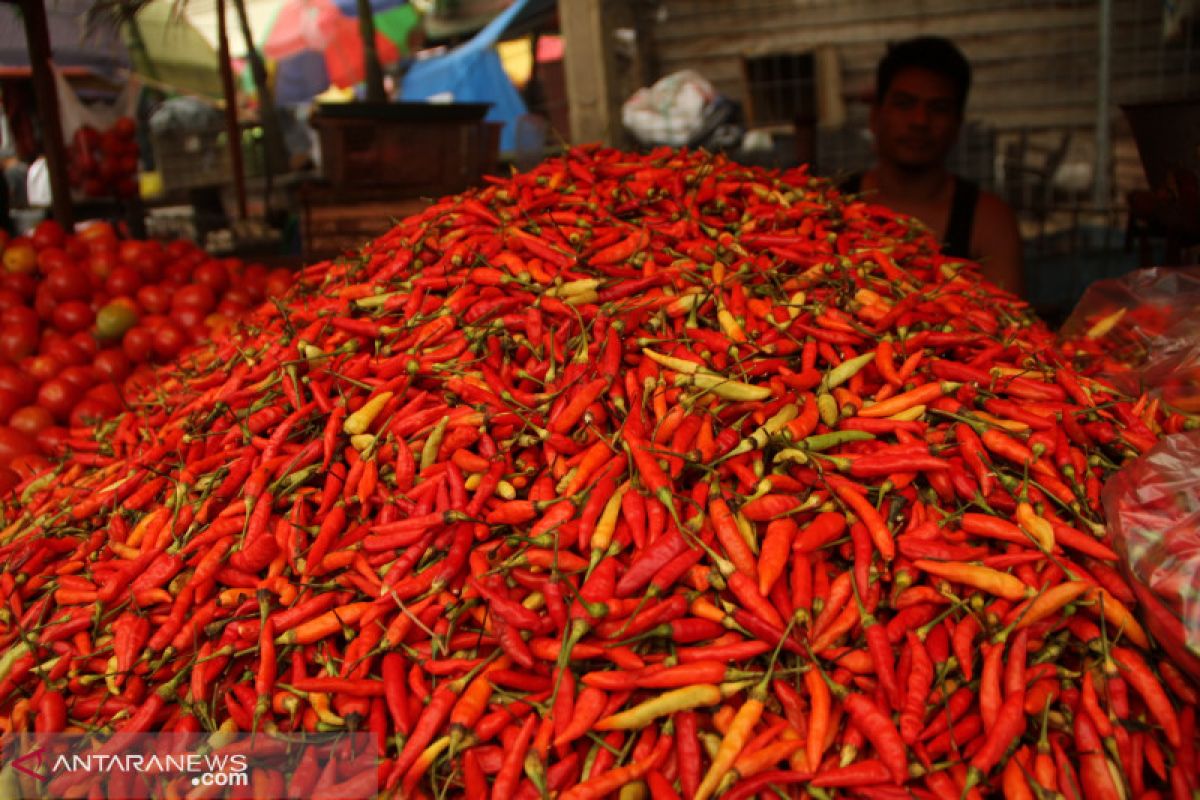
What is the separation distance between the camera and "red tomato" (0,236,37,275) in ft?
12.2

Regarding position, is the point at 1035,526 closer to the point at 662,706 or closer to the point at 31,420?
the point at 662,706

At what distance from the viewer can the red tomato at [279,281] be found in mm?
3764

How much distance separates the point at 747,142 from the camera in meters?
7.77

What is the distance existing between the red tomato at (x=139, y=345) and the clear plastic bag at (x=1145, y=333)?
3.42 m

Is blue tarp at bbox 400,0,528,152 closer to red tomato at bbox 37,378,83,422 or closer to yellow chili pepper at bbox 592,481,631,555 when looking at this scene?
red tomato at bbox 37,378,83,422

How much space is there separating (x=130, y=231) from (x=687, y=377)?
6295 mm

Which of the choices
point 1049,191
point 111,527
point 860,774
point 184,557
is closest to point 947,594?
point 860,774

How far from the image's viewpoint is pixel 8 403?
A: 10.0 ft

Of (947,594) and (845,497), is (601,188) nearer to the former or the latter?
(845,497)

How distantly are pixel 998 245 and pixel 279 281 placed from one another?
332 centimetres

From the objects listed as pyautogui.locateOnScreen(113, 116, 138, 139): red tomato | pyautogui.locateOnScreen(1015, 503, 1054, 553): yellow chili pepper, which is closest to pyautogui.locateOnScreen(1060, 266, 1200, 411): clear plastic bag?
pyautogui.locateOnScreen(1015, 503, 1054, 553): yellow chili pepper

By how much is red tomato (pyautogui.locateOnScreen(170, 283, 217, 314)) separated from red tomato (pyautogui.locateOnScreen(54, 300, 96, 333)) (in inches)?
13.3

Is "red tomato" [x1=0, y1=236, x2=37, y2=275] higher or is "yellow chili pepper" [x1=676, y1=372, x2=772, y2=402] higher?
"red tomato" [x1=0, y1=236, x2=37, y2=275]

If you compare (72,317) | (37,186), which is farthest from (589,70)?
(37,186)
